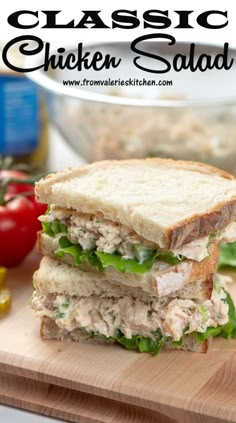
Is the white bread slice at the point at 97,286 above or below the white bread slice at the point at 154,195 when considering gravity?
below

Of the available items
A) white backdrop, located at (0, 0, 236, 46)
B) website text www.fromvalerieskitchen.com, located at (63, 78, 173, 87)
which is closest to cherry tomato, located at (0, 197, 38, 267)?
website text www.fromvalerieskitchen.com, located at (63, 78, 173, 87)

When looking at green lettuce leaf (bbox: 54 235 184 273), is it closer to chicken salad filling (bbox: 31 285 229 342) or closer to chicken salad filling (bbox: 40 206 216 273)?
chicken salad filling (bbox: 40 206 216 273)

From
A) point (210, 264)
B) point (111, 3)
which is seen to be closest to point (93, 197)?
point (210, 264)

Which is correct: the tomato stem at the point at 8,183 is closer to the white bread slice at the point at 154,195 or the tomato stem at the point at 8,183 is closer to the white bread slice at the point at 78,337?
the white bread slice at the point at 154,195

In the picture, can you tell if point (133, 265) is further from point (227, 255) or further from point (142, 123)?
point (142, 123)

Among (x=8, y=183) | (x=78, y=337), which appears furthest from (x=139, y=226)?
(x=8, y=183)

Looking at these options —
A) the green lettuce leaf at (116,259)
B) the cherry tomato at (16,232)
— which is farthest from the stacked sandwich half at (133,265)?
the cherry tomato at (16,232)

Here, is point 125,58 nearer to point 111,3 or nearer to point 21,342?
point 111,3
